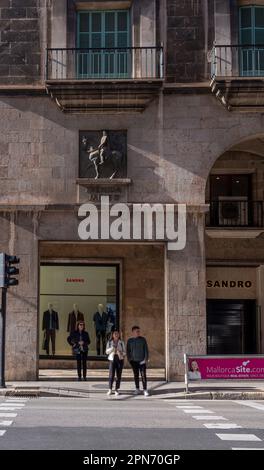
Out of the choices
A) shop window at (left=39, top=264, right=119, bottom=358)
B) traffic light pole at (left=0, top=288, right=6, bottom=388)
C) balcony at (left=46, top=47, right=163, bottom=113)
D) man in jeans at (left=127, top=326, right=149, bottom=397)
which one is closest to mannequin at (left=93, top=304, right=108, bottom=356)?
shop window at (left=39, top=264, right=119, bottom=358)

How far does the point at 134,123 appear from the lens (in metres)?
22.3

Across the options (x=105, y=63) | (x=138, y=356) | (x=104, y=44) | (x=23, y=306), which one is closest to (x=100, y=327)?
(x=23, y=306)

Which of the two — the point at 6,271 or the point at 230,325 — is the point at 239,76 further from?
the point at 230,325

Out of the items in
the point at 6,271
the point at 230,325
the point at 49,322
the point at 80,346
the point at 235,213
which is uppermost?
the point at 235,213

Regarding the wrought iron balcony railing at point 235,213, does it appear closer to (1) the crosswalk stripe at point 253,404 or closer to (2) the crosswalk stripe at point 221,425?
(1) the crosswalk stripe at point 253,404

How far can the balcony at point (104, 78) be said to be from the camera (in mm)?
21703

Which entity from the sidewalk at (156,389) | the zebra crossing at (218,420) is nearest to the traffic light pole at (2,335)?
the sidewalk at (156,389)

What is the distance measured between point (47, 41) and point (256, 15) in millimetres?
6295

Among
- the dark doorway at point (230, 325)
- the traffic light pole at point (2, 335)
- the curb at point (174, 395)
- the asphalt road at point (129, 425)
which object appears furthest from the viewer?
the dark doorway at point (230, 325)

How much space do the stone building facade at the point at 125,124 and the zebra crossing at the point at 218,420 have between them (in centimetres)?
521

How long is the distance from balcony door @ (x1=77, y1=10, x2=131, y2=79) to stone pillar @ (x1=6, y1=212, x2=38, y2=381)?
477cm

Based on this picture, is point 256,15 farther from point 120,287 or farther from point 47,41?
point 120,287

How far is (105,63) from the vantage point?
880 inches

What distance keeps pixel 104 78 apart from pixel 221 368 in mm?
8951
